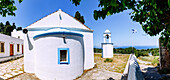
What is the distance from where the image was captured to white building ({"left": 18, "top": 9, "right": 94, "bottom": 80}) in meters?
7.42

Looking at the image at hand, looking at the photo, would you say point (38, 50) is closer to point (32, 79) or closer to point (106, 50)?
point (32, 79)

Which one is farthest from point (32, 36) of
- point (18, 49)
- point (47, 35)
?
point (18, 49)

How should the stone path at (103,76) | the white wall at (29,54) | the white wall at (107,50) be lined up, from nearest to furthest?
the stone path at (103,76), the white wall at (29,54), the white wall at (107,50)

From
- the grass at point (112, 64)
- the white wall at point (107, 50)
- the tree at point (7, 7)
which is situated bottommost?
the grass at point (112, 64)

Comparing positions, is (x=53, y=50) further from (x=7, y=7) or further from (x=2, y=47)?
(x=2, y=47)

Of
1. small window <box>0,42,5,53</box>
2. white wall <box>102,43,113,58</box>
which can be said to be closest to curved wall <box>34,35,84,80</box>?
white wall <box>102,43,113,58</box>

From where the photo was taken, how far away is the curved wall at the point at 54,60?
24.2 ft

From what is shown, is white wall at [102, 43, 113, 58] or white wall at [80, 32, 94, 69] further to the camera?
white wall at [102, 43, 113, 58]

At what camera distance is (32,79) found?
746 centimetres

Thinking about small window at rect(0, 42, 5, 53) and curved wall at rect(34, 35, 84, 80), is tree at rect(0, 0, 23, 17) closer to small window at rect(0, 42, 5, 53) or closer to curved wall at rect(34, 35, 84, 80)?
curved wall at rect(34, 35, 84, 80)

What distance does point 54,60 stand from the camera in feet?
24.3

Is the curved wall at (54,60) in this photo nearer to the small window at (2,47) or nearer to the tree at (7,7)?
the tree at (7,7)

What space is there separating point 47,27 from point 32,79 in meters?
4.37

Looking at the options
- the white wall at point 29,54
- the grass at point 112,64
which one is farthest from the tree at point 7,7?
the grass at point 112,64
